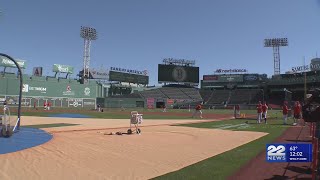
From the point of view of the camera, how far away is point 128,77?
388 feet

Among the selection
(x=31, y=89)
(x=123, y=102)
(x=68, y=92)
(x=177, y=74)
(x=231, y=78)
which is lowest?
(x=123, y=102)

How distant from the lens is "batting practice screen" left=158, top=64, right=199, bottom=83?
109 metres

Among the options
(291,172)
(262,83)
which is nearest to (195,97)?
(262,83)

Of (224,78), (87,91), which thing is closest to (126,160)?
(87,91)

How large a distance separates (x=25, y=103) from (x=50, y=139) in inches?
2627

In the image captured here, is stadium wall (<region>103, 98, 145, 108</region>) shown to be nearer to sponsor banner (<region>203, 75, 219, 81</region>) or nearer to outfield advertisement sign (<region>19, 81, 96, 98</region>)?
outfield advertisement sign (<region>19, 81, 96, 98</region>)

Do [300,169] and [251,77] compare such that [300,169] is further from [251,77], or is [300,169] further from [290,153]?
[251,77]

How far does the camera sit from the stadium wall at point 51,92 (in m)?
77.6

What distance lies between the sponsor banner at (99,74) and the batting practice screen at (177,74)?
59.1ft

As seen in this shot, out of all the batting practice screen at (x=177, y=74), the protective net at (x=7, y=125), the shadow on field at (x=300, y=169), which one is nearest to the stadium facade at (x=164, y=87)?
the batting practice screen at (x=177, y=74)

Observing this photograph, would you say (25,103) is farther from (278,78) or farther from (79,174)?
(79,174)

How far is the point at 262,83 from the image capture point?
108438 mm

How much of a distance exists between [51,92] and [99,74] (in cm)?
2829

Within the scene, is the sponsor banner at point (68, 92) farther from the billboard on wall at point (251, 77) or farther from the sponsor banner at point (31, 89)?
the billboard on wall at point (251, 77)
